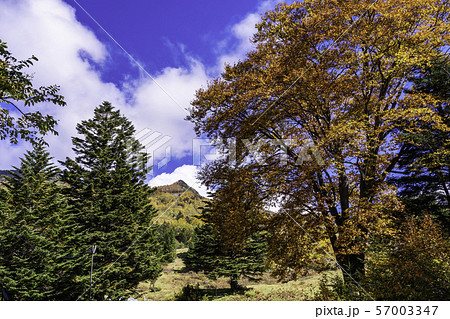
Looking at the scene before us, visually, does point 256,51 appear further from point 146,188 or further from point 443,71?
point 146,188

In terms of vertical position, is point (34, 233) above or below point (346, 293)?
above

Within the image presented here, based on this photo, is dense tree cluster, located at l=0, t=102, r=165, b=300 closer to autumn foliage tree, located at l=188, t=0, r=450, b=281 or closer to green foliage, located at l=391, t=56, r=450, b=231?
autumn foliage tree, located at l=188, t=0, r=450, b=281

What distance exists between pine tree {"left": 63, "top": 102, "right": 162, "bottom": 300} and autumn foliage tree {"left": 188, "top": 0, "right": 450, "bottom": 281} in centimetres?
1316

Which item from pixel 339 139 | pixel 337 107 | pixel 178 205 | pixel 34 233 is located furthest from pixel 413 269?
pixel 178 205

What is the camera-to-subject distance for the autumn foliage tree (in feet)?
22.0

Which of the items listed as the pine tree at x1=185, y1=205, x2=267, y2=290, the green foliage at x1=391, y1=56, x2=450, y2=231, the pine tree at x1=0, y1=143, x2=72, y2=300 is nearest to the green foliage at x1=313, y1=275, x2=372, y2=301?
the green foliage at x1=391, y1=56, x2=450, y2=231

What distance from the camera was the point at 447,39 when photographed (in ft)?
23.5

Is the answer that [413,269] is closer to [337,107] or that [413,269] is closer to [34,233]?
[337,107]

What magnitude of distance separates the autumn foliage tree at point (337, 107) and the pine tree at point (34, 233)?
14.8 m

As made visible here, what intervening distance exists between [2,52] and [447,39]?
1269cm

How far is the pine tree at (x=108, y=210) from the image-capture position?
61.9 ft

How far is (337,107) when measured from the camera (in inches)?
319

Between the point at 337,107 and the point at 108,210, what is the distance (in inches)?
801

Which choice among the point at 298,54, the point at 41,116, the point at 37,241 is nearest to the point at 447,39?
the point at 298,54
